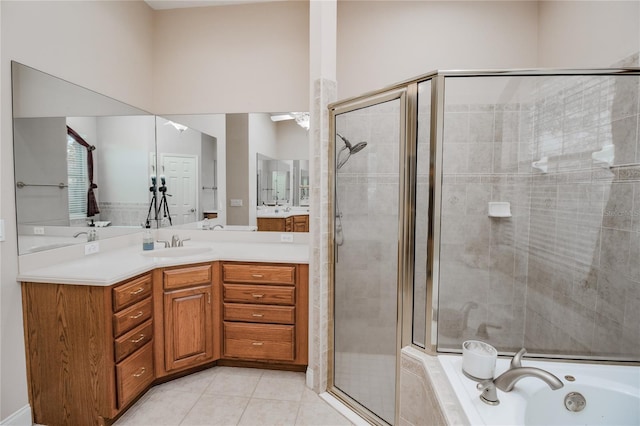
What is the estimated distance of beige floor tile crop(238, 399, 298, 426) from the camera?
74.0 inches

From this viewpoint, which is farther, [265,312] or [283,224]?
[283,224]

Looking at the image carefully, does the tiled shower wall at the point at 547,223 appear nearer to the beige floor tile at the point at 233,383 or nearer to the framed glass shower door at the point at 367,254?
the framed glass shower door at the point at 367,254

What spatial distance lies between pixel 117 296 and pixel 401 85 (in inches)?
78.9

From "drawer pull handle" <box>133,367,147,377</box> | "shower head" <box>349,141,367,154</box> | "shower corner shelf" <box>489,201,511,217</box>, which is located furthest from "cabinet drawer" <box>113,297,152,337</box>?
"shower corner shelf" <box>489,201,511,217</box>

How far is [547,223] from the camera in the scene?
2012 mm

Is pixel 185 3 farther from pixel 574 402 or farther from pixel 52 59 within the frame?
pixel 574 402

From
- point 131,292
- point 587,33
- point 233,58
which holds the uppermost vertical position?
point 233,58

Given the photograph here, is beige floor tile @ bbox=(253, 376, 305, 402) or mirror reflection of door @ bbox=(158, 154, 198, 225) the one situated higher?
mirror reflection of door @ bbox=(158, 154, 198, 225)

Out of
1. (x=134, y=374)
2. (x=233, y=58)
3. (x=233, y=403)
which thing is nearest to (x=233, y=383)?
(x=233, y=403)

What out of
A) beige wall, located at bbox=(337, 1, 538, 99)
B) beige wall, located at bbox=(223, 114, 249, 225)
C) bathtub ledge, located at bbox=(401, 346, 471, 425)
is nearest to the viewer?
bathtub ledge, located at bbox=(401, 346, 471, 425)

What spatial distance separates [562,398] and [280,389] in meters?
1.64

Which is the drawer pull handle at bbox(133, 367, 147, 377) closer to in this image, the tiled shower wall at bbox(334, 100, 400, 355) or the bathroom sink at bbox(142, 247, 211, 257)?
the bathroom sink at bbox(142, 247, 211, 257)

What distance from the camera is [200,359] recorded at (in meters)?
2.31

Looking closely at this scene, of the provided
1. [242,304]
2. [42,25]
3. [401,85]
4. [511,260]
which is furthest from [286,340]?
[42,25]
